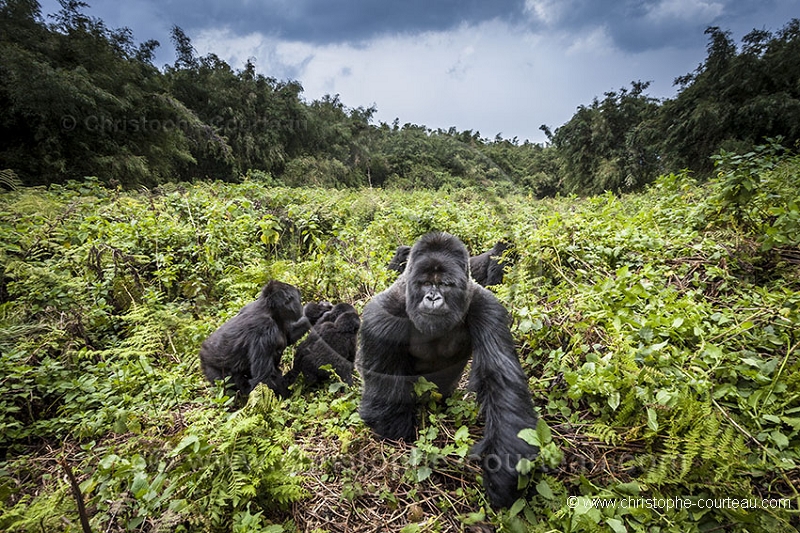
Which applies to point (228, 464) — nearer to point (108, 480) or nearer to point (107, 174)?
point (108, 480)

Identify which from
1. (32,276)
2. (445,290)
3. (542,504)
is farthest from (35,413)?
(542,504)

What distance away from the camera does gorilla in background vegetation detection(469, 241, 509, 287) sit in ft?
16.1

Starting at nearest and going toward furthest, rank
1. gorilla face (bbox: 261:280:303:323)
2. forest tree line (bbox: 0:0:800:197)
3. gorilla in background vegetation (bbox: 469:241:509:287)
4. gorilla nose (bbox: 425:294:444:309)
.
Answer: gorilla nose (bbox: 425:294:444:309) < gorilla face (bbox: 261:280:303:323) < gorilla in background vegetation (bbox: 469:241:509:287) < forest tree line (bbox: 0:0:800:197)

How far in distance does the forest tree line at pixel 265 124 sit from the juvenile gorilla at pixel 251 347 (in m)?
6.40

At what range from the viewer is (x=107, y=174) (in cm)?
987

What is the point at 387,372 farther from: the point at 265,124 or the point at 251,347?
the point at 265,124

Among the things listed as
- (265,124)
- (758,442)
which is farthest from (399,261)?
(265,124)

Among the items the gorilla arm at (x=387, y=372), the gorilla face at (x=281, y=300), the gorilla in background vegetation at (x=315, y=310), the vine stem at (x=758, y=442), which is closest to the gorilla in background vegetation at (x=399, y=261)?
the gorilla in background vegetation at (x=315, y=310)

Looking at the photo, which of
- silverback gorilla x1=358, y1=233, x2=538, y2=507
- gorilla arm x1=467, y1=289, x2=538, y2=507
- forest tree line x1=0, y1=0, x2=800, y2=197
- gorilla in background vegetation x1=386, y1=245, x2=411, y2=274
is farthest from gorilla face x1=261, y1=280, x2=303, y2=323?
forest tree line x1=0, y1=0, x2=800, y2=197

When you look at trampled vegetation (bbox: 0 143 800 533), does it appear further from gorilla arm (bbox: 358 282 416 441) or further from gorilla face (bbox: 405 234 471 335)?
gorilla face (bbox: 405 234 471 335)

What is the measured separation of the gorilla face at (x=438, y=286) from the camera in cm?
231

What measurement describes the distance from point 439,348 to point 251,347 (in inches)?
69.5

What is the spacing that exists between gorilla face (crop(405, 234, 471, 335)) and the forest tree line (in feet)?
26.3

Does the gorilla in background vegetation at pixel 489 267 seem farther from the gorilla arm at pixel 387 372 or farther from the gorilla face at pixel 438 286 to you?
the gorilla arm at pixel 387 372
